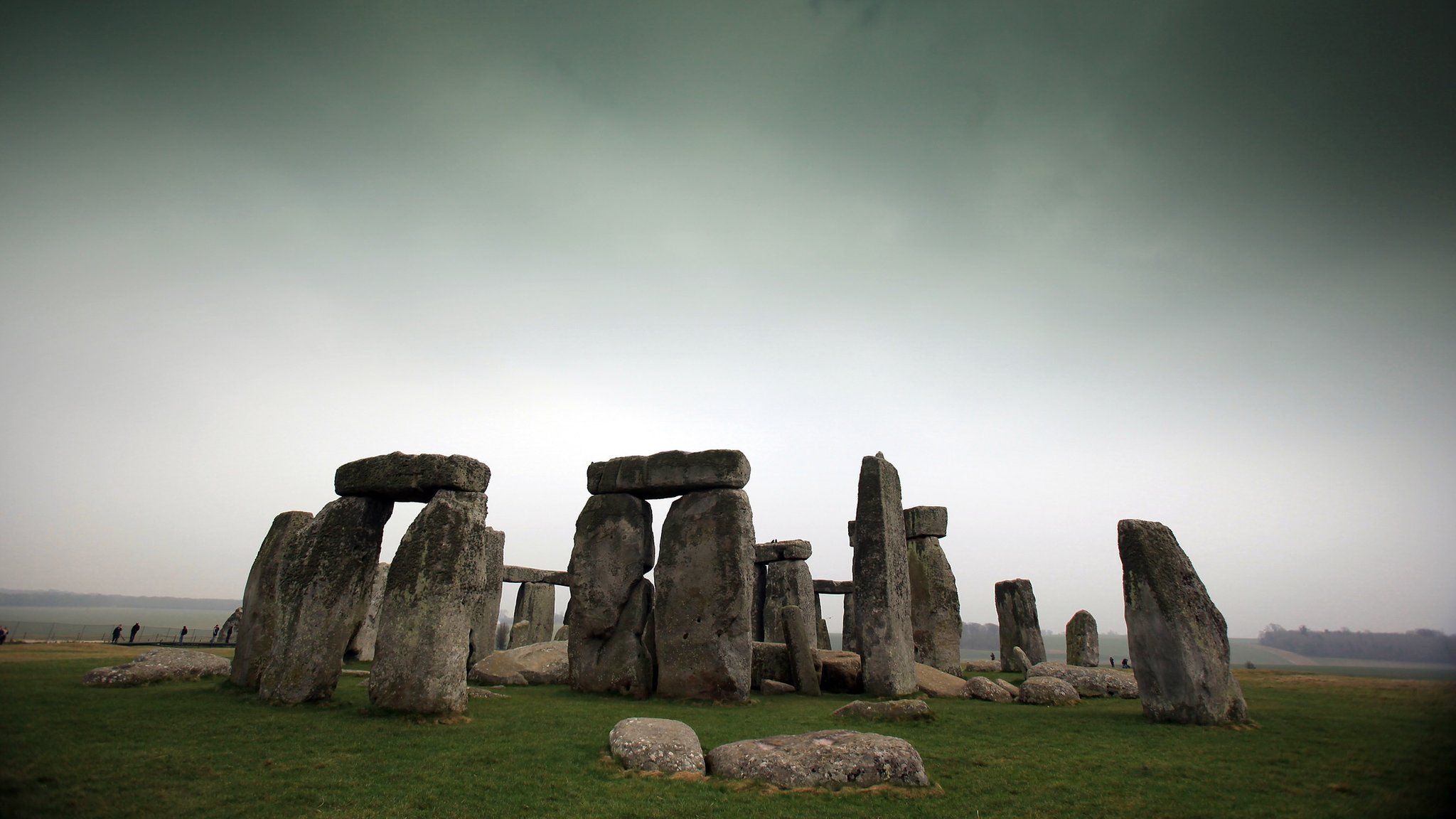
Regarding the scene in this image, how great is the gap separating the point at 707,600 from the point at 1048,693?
571 centimetres

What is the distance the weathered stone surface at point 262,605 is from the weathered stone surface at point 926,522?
13.7 m

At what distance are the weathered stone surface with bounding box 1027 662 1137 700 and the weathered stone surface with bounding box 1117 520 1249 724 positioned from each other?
3335 mm

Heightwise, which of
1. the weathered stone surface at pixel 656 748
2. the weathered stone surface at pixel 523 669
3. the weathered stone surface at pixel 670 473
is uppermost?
the weathered stone surface at pixel 670 473

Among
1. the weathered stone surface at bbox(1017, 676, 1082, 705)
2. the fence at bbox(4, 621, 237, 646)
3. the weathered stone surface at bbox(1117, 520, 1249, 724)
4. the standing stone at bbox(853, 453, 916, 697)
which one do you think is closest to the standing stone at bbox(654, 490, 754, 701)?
the standing stone at bbox(853, 453, 916, 697)

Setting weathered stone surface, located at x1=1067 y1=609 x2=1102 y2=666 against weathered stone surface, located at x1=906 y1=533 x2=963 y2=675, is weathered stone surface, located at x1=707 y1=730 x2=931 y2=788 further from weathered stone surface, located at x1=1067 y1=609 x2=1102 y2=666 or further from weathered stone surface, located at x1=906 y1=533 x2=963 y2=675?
weathered stone surface, located at x1=1067 y1=609 x2=1102 y2=666

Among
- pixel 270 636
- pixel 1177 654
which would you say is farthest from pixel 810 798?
pixel 270 636

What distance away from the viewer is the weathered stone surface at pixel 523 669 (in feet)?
40.7

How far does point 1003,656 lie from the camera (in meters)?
19.2

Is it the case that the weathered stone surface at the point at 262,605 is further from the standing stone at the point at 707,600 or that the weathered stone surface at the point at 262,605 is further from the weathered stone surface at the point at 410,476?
the standing stone at the point at 707,600

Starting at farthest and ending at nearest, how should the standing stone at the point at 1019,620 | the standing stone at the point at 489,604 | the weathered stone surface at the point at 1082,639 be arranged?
the standing stone at the point at 1019,620 < the weathered stone surface at the point at 1082,639 < the standing stone at the point at 489,604

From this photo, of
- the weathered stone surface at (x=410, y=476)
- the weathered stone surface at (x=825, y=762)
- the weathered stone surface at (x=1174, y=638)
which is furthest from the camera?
the weathered stone surface at (x=410, y=476)

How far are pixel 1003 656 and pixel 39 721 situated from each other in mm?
20408

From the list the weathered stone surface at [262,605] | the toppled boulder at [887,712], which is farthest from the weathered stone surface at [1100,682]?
the weathered stone surface at [262,605]

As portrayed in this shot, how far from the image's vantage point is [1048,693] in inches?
402
